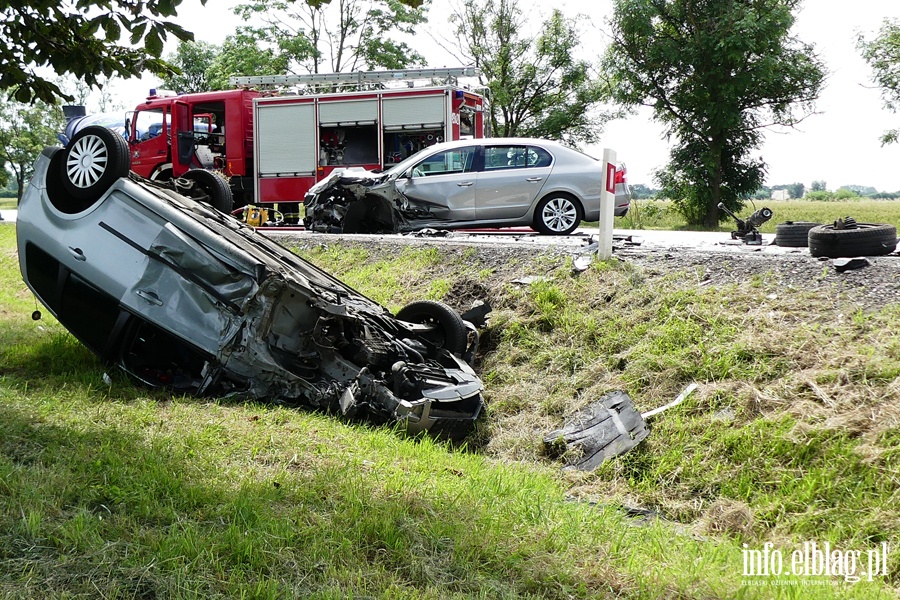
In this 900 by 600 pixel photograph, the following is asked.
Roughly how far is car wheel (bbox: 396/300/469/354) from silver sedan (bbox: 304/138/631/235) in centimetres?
500

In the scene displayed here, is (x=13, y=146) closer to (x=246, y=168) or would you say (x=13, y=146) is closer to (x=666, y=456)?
(x=246, y=168)

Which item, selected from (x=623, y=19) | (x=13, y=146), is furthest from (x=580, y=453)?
(x=13, y=146)

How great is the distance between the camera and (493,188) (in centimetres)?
1148

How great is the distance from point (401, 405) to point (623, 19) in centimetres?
2106

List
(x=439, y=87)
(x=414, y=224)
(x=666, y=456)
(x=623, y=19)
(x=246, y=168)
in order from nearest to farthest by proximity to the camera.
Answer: (x=666, y=456) → (x=414, y=224) → (x=439, y=87) → (x=246, y=168) → (x=623, y=19)

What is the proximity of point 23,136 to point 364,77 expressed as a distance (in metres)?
40.8

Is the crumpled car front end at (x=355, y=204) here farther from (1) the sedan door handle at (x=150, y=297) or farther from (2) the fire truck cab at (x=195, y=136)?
(1) the sedan door handle at (x=150, y=297)

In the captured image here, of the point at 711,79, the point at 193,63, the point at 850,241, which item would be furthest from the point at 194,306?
the point at 193,63

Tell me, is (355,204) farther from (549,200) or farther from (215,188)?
(549,200)

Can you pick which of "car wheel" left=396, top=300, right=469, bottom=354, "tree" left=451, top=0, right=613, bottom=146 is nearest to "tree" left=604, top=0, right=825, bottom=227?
"tree" left=451, top=0, right=613, bottom=146

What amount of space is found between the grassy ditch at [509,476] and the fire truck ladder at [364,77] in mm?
9982

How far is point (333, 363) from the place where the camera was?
5.48 metres

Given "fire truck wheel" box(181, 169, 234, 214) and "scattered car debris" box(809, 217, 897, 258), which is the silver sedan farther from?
"scattered car debris" box(809, 217, 897, 258)

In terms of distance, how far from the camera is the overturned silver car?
5191mm
